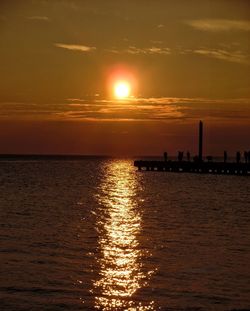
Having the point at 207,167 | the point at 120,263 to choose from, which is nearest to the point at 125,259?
the point at 120,263

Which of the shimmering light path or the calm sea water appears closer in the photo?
the shimmering light path

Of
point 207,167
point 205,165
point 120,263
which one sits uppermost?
point 205,165

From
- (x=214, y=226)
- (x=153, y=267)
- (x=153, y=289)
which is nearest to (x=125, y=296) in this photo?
(x=153, y=289)

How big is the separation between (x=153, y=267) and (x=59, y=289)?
13.2 feet

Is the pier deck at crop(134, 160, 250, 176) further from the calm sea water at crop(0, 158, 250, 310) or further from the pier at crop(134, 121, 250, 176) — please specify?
the calm sea water at crop(0, 158, 250, 310)

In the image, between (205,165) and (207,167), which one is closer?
(207,167)

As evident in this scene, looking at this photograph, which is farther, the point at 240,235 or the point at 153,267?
the point at 240,235

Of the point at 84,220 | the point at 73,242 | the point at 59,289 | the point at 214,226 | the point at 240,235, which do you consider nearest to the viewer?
the point at 59,289

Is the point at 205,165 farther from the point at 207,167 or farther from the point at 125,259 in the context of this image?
the point at 125,259

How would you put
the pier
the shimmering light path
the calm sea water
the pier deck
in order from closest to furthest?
the shimmering light path < the calm sea water < the pier deck < the pier

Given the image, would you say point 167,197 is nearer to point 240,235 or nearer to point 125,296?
point 240,235

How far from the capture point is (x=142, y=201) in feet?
162

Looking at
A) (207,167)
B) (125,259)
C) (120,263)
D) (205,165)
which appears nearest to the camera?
(120,263)

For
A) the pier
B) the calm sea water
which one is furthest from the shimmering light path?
the pier
